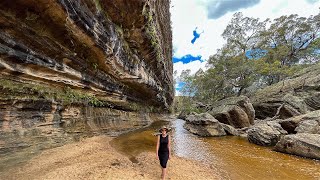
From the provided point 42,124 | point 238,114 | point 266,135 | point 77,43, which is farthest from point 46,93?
point 238,114

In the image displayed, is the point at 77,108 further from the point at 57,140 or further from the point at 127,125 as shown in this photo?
the point at 127,125

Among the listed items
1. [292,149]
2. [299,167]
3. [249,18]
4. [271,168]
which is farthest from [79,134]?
[249,18]

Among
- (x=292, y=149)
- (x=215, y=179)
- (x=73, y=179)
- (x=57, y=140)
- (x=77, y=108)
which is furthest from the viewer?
(x=77, y=108)

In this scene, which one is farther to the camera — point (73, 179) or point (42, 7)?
point (42, 7)

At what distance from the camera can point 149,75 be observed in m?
20.5

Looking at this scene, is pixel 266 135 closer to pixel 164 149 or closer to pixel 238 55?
pixel 164 149

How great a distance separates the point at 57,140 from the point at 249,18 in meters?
37.9

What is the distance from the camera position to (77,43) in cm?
1004


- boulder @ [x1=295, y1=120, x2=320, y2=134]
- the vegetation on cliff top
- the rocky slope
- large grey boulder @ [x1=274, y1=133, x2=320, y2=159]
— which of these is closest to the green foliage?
the rocky slope

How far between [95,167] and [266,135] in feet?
36.8

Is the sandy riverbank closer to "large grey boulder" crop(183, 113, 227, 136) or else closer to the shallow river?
the shallow river

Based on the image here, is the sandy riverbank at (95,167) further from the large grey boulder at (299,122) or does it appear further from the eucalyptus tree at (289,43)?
the eucalyptus tree at (289,43)

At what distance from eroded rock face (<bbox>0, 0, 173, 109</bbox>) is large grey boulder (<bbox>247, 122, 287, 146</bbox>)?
33.9ft

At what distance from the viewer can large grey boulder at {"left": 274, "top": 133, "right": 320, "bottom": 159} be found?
944 centimetres
